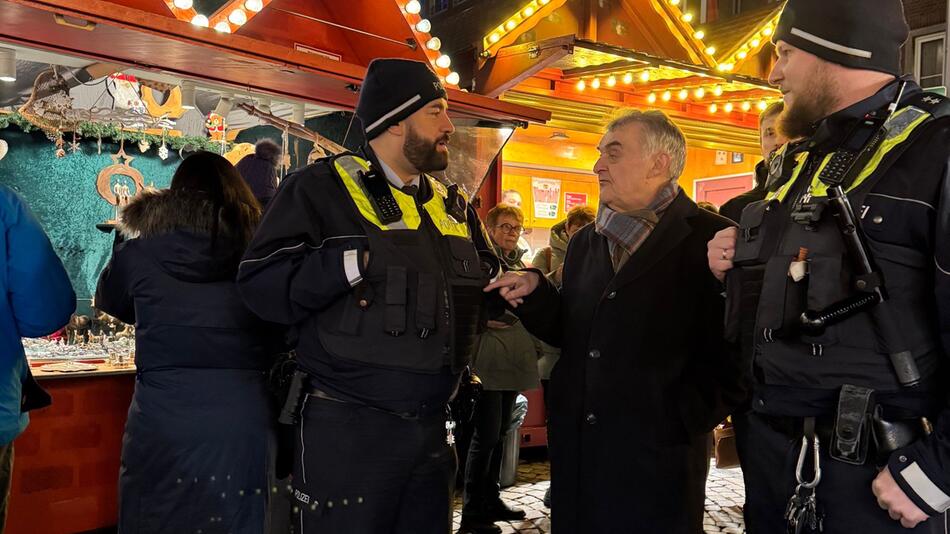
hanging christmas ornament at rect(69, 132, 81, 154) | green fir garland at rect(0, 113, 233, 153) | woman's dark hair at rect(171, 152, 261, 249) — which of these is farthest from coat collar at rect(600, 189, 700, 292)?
hanging christmas ornament at rect(69, 132, 81, 154)

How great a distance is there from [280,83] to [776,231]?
3.82m

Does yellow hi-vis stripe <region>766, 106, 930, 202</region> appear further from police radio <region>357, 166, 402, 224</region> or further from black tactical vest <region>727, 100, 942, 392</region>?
police radio <region>357, 166, 402, 224</region>

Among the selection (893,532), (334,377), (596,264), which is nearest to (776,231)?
(893,532)

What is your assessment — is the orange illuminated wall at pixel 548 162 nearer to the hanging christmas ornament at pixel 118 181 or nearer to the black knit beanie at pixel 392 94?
the hanging christmas ornament at pixel 118 181

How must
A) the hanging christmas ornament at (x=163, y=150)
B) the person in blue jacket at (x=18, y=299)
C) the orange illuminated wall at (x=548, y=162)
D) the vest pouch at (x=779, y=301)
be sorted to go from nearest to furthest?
the vest pouch at (x=779, y=301), the person in blue jacket at (x=18, y=299), the hanging christmas ornament at (x=163, y=150), the orange illuminated wall at (x=548, y=162)

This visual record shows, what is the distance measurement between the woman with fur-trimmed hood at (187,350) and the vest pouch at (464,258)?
944 mm

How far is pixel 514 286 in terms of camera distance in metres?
2.90

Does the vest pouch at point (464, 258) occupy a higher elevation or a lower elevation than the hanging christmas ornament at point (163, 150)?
lower

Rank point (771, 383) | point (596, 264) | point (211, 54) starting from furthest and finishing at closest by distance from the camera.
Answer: point (211, 54) → point (596, 264) → point (771, 383)

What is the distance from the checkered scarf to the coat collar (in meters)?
0.04

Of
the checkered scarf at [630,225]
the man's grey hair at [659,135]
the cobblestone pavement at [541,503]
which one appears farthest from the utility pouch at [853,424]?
the cobblestone pavement at [541,503]

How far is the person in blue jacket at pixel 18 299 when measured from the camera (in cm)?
279

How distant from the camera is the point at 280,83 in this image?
5.04 m

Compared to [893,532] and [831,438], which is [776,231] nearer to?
[831,438]
